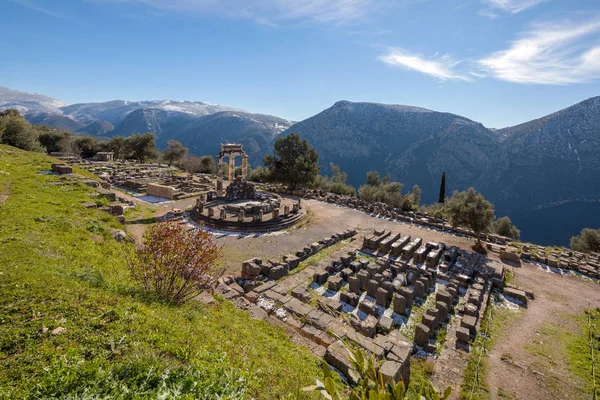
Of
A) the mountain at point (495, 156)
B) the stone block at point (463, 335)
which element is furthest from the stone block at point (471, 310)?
the mountain at point (495, 156)

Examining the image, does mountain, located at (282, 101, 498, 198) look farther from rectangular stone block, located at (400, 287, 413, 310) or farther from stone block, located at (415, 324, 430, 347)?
stone block, located at (415, 324, 430, 347)

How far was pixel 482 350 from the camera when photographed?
9.88 metres

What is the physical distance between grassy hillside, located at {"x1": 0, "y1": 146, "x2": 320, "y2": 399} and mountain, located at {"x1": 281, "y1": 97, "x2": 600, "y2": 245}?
339 ft

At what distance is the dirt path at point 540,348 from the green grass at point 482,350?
20cm

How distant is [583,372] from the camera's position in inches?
366

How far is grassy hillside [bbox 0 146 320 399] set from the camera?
3.61 m

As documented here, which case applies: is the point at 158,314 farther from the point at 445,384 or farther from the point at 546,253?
the point at 546,253

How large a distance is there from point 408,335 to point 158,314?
29.8 ft

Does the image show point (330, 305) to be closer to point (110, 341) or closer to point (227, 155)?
point (110, 341)

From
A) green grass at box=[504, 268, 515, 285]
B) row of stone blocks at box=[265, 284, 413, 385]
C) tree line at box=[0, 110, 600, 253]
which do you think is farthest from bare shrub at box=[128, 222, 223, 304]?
tree line at box=[0, 110, 600, 253]

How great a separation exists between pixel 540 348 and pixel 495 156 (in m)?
131

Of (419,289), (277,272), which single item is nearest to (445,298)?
(419,289)

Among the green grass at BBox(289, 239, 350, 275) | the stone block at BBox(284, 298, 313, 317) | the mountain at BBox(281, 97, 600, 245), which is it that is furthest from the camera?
the mountain at BBox(281, 97, 600, 245)

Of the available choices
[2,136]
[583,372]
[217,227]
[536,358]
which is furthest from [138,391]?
[2,136]
